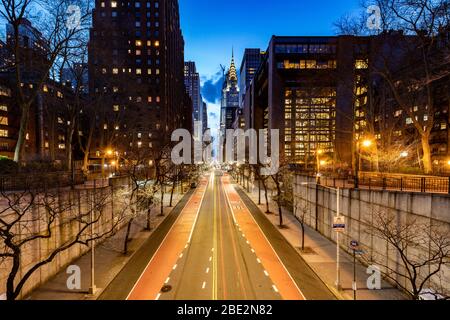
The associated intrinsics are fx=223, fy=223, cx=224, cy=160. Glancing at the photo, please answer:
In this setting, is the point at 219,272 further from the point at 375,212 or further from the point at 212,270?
the point at 375,212

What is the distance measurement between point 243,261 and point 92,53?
90.5 ft

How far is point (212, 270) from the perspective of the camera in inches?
655

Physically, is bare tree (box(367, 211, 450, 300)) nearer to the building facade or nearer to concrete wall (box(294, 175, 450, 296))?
concrete wall (box(294, 175, 450, 296))

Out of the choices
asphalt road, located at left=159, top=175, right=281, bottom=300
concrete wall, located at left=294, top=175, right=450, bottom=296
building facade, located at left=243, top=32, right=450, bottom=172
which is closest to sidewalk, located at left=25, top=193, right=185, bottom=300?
asphalt road, located at left=159, top=175, right=281, bottom=300

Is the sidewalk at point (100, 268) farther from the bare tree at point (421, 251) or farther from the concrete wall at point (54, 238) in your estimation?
the bare tree at point (421, 251)

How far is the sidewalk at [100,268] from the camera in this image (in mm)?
13148

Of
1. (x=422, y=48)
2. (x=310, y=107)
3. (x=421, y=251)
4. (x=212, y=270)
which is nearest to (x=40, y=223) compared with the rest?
(x=212, y=270)

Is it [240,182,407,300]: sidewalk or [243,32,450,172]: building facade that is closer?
[240,182,407,300]: sidewalk

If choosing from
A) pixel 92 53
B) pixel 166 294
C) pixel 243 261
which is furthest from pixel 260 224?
pixel 92 53

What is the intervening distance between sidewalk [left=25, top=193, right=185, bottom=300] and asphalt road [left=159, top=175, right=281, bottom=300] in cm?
433

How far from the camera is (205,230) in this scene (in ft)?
86.7

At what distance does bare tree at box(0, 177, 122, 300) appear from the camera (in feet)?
34.0
